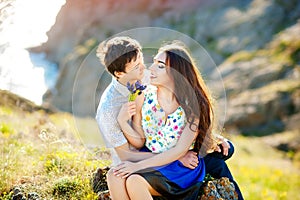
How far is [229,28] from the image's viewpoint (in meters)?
29.2

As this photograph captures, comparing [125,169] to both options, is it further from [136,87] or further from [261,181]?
[261,181]

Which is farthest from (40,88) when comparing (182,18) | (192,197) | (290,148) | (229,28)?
(182,18)

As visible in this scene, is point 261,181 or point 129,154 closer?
point 129,154

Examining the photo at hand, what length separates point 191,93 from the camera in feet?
15.8

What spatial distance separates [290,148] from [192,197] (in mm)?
13666

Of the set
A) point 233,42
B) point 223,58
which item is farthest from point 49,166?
point 233,42

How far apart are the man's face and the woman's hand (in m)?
0.70

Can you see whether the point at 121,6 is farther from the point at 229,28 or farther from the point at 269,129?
the point at 269,129

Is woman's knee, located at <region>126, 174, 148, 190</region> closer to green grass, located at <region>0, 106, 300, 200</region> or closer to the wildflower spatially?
the wildflower

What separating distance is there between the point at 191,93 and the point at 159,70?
0.35 m

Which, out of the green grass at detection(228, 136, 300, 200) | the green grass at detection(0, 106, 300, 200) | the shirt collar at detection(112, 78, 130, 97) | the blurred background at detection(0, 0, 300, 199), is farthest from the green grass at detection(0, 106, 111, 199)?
the green grass at detection(228, 136, 300, 200)

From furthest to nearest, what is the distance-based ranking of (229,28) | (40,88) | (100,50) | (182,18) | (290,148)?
(182,18)
(229,28)
(290,148)
(40,88)
(100,50)

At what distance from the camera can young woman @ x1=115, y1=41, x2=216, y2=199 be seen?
4.59m

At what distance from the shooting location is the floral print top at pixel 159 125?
4723mm
